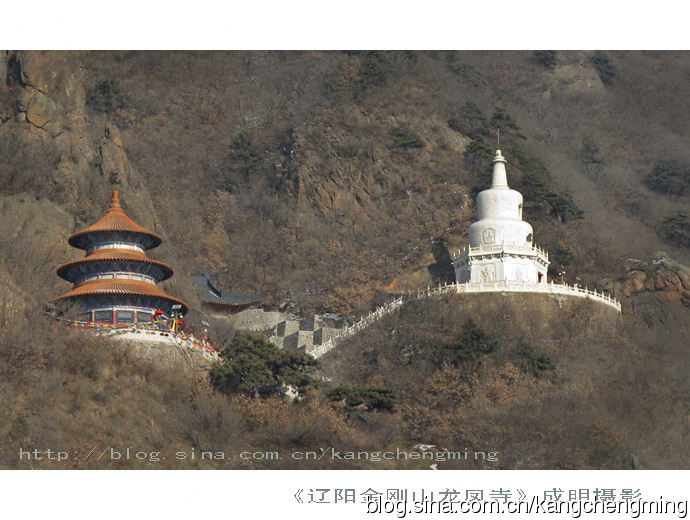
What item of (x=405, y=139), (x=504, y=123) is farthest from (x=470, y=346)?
(x=504, y=123)

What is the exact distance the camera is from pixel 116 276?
77.6 meters

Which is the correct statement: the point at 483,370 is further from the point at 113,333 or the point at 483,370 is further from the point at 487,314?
the point at 113,333

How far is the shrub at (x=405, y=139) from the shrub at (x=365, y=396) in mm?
Answer: 40510

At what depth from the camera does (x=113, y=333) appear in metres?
72.9

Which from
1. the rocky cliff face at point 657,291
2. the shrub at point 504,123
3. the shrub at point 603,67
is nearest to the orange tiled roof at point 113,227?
the rocky cliff face at point 657,291

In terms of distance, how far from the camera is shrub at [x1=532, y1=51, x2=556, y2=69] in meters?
147

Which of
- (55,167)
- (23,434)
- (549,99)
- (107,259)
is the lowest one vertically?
(23,434)

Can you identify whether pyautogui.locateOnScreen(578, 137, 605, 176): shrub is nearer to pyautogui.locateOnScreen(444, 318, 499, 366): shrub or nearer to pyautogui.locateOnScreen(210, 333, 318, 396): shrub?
pyautogui.locateOnScreen(444, 318, 499, 366): shrub

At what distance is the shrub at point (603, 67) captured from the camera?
14788cm

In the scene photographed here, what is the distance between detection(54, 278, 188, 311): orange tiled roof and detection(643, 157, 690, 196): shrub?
60.8m

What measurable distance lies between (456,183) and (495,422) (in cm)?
3821

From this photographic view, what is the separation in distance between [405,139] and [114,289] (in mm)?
41508

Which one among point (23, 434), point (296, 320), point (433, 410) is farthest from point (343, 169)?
point (23, 434)

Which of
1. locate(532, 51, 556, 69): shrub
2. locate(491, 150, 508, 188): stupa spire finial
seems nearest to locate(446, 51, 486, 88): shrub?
locate(532, 51, 556, 69): shrub
